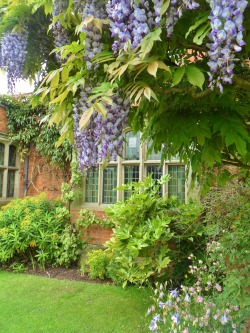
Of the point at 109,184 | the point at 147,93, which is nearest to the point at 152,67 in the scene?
the point at 147,93

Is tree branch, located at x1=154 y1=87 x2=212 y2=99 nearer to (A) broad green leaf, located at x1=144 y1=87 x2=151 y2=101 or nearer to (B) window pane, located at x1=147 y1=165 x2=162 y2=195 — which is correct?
(A) broad green leaf, located at x1=144 y1=87 x2=151 y2=101

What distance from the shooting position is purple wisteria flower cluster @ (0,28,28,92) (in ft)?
7.49

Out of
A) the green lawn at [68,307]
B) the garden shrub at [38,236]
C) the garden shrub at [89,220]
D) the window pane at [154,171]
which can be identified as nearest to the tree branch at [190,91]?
the green lawn at [68,307]

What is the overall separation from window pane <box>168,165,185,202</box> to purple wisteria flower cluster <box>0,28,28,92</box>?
11.9ft

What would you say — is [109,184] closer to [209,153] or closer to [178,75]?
[209,153]

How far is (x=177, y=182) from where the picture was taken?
18.5 feet

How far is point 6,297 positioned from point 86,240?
197cm

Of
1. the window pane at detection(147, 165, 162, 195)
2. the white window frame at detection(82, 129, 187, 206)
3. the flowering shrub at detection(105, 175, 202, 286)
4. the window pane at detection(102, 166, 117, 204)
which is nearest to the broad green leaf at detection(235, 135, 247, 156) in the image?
the flowering shrub at detection(105, 175, 202, 286)

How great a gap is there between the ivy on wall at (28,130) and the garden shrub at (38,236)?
1361 mm

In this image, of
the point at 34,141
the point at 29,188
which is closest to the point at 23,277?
the point at 29,188

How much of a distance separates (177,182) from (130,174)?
3.21 ft

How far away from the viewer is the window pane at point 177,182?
18.2 ft

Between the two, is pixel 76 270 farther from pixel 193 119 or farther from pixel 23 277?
pixel 193 119

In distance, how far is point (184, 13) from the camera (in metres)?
1.47
